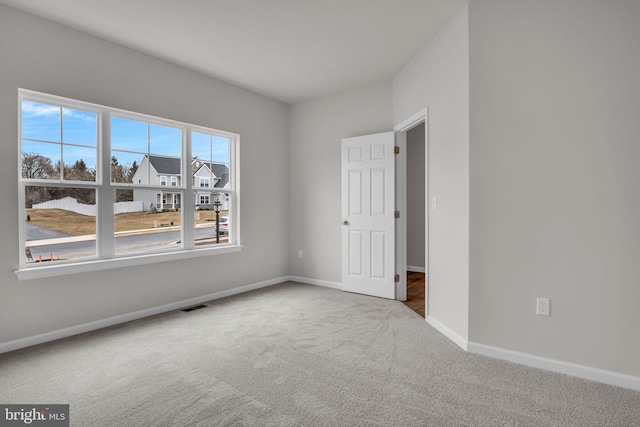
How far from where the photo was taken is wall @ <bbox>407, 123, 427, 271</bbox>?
6391mm

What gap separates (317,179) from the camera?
16.6ft

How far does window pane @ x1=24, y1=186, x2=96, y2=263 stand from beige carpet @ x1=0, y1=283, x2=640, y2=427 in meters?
0.82

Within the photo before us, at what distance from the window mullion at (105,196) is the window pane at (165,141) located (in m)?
0.46

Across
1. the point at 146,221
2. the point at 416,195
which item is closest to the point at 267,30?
the point at 146,221

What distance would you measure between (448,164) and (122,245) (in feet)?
11.5

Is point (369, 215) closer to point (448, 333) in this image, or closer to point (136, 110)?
point (448, 333)

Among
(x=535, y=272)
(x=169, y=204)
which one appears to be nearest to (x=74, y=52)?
(x=169, y=204)

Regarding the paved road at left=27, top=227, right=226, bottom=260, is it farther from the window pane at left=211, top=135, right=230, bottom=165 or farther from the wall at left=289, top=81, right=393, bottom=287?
the wall at left=289, top=81, right=393, bottom=287

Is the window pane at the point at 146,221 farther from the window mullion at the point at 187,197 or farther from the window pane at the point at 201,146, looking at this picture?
the window pane at the point at 201,146

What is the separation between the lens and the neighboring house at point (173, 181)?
12.0 ft

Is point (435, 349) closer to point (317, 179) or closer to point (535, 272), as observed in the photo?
point (535, 272)

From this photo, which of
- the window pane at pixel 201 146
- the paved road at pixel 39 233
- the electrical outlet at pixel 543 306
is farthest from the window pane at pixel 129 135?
the electrical outlet at pixel 543 306

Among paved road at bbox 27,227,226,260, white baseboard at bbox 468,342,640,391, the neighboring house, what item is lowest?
white baseboard at bbox 468,342,640,391

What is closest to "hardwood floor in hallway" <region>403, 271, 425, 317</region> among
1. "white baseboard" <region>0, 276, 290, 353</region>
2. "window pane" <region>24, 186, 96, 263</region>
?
"white baseboard" <region>0, 276, 290, 353</region>
